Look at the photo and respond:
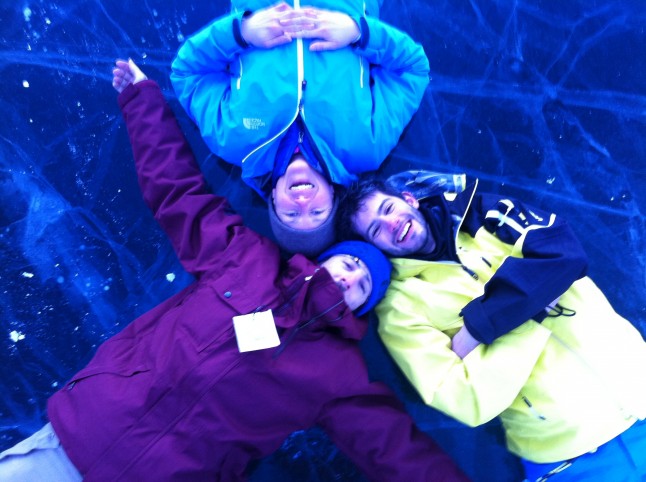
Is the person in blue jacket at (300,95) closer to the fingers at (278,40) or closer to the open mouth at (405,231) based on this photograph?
the fingers at (278,40)

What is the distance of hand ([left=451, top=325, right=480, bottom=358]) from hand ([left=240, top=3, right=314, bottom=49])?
0.88 meters

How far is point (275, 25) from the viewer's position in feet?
4.09

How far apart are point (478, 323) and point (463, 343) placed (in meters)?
0.10

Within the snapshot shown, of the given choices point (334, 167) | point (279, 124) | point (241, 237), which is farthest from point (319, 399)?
point (279, 124)

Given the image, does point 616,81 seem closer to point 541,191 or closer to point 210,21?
point 541,191

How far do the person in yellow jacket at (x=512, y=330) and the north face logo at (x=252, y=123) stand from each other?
1.02 feet

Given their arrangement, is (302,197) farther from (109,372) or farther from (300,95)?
(109,372)

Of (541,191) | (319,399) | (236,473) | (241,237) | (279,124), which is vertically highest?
(279,124)

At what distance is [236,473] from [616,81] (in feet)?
5.24

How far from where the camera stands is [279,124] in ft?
4.30

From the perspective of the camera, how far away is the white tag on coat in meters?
1.13

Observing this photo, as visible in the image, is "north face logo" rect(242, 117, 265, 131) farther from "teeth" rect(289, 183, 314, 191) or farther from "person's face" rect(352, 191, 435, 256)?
"person's face" rect(352, 191, 435, 256)

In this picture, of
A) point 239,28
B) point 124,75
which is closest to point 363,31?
point 239,28

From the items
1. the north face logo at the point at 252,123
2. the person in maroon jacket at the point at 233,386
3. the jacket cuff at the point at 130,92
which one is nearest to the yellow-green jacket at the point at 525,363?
the person in maroon jacket at the point at 233,386
